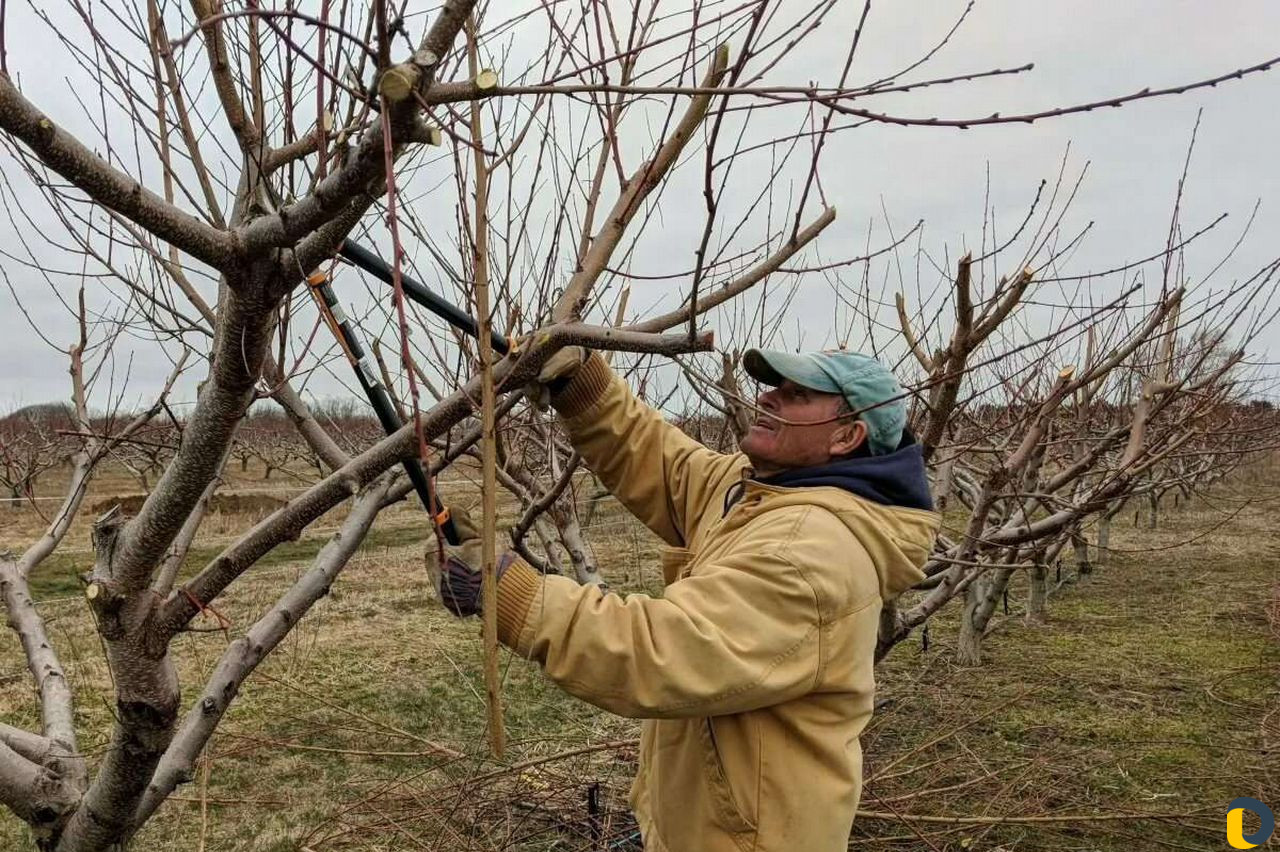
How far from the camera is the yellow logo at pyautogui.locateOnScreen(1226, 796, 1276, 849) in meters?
4.39

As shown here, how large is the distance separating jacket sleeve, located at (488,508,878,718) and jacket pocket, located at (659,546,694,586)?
64cm

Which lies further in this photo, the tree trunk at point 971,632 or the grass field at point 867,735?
the tree trunk at point 971,632

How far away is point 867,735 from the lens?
5598 mm

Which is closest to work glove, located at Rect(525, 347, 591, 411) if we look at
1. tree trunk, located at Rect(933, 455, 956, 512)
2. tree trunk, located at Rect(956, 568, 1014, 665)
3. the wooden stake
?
the wooden stake

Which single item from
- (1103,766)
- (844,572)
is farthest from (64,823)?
(1103,766)

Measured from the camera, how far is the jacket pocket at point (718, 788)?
5.68 ft

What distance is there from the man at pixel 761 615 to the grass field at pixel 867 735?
667 mm

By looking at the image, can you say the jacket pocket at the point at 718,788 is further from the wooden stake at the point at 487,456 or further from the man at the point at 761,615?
the wooden stake at the point at 487,456

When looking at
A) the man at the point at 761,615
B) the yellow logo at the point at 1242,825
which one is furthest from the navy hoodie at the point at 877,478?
the yellow logo at the point at 1242,825

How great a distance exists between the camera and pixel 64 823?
82.6 inches

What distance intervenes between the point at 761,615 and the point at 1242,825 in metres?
4.50

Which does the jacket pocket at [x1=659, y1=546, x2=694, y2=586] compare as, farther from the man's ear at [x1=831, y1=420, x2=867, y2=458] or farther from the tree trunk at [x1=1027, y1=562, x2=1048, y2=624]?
the tree trunk at [x1=1027, y1=562, x2=1048, y2=624]

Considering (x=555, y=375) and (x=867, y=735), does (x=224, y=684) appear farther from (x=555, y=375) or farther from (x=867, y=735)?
(x=867, y=735)

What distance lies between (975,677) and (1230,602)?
4.89 meters
